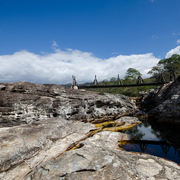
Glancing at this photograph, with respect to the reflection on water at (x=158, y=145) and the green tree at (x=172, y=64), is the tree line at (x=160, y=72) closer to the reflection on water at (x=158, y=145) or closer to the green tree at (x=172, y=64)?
the green tree at (x=172, y=64)

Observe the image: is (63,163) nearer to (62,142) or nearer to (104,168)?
(104,168)

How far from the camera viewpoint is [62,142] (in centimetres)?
677

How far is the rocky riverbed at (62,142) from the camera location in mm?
4008

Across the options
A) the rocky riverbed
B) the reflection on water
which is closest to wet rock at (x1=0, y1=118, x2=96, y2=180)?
the rocky riverbed

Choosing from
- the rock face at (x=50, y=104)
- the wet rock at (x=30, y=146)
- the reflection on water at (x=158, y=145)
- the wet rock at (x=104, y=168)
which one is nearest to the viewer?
the wet rock at (x=104, y=168)

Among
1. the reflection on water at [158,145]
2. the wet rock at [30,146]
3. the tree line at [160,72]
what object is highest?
the tree line at [160,72]

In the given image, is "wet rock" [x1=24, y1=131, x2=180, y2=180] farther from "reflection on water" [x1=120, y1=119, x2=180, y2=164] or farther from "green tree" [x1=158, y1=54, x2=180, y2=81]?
"green tree" [x1=158, y1=54, x2=180, y2=81]

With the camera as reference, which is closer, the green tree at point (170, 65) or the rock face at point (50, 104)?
the rock face at point (50, 104)

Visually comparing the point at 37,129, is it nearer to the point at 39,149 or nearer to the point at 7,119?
the point at 39,149

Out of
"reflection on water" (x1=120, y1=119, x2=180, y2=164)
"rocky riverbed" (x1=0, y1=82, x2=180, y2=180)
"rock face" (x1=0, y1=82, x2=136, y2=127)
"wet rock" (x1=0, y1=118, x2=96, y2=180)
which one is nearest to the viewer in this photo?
"rocky riverbed" (x1=0, y1=82, x2=180, y2=180)

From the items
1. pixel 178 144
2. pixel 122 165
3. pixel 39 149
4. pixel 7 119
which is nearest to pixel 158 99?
pixel 178 144

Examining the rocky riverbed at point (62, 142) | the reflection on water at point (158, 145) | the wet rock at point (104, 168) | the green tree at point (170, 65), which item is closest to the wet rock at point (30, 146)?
the rocky riverbed at point (62, 142)

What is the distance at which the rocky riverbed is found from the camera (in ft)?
13.1

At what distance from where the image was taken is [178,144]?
694 cm
